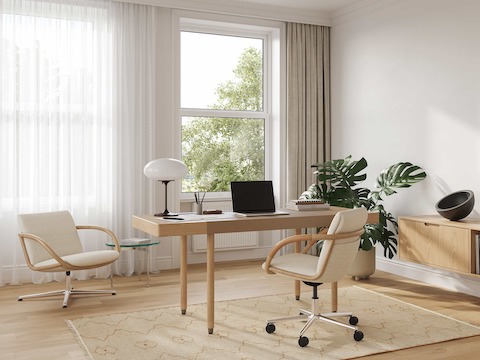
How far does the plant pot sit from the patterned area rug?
82 cm

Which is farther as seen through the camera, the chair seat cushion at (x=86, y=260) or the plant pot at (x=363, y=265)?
the plant pot at (x=363, y=265)

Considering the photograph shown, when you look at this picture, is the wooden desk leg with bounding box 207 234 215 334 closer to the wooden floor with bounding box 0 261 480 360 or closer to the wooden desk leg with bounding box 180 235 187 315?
the wooden desk leg with bounding box 180 235 187 315

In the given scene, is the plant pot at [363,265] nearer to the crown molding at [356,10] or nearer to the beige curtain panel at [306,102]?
the beige curtain panel at [306,102]

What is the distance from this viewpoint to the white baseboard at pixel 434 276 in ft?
16.4

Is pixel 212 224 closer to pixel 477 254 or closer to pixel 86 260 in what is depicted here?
pixel 86 260

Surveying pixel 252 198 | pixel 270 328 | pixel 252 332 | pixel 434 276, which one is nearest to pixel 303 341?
pixel 270 328

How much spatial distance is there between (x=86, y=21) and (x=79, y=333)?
3318mm

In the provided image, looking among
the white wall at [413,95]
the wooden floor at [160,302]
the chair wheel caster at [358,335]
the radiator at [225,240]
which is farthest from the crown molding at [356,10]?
the chair wheel caster at [358,335]

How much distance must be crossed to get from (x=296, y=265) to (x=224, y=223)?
0.57 metres

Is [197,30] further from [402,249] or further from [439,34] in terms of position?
[402,249]

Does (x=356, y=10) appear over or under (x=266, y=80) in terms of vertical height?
over

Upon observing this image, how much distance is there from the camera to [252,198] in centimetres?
412

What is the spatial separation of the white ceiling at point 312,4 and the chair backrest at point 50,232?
A: 325 centimetres

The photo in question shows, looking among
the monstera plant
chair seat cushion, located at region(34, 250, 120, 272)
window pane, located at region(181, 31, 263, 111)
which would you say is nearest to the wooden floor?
chair seat cushion, located at region(34, 250, 120, 272)
